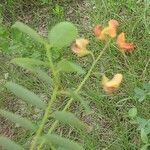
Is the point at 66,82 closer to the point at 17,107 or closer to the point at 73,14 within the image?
the point at 17,107

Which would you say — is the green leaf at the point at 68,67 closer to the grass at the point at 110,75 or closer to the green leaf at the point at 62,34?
the green leaf at the point at 62,34

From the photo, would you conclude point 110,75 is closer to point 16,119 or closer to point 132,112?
point 132,112

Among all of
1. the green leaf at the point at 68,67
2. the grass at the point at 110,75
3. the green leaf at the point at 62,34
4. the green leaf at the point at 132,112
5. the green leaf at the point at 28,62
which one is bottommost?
the green leaf at the point at 28,62

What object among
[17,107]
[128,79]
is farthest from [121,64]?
[17,107]

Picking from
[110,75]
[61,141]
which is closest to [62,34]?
[61,141]

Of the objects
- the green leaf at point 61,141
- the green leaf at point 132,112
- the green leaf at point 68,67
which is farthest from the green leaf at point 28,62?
the green leaf at point 132,112
